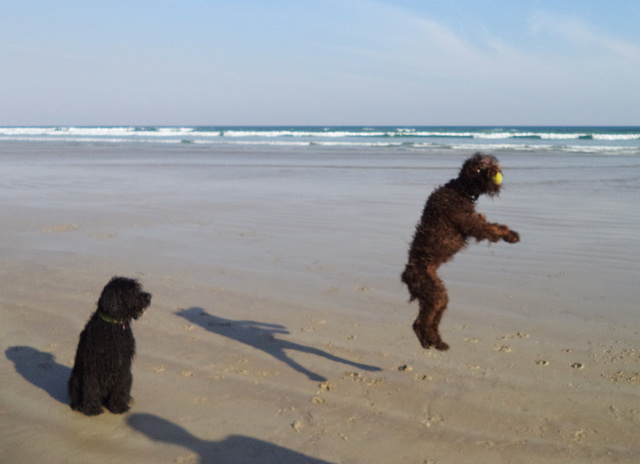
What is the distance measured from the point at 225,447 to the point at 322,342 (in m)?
1.73

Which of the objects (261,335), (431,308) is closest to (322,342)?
(261,335)

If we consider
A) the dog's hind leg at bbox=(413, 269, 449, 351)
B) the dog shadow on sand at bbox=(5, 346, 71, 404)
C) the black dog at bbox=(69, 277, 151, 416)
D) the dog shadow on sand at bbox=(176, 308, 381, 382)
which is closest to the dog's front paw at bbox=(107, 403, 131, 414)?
the black dog at bbox=(69, 277, 151, 416)

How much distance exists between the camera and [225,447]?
3484 mm

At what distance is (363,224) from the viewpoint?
9914mm

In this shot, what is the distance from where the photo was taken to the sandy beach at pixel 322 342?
11.7 ft

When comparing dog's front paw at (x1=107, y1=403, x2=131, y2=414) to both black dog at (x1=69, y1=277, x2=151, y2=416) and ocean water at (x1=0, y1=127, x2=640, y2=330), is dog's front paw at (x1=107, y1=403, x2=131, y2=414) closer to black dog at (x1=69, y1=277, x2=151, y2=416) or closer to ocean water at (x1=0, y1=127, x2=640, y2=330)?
black dog at (x1=69, y1=277, x2=151, y2=416)

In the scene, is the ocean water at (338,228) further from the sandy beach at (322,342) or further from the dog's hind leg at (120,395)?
the dog's hind leg at (120,395)

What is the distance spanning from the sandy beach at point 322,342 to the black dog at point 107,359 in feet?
0.39

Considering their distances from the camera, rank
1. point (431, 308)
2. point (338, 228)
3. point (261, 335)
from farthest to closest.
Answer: point (338, 228) → point (261, 335) → point (431, 308)

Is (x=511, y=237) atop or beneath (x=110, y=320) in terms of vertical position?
atop

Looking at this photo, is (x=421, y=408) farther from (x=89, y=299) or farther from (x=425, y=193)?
(x=425, y=193)

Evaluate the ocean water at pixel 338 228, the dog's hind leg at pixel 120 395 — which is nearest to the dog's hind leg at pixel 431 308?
the ocean water at pixel 338 228

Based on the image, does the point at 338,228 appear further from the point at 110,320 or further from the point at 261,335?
the point at 110,320

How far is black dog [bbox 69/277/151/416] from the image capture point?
382 centimetres
